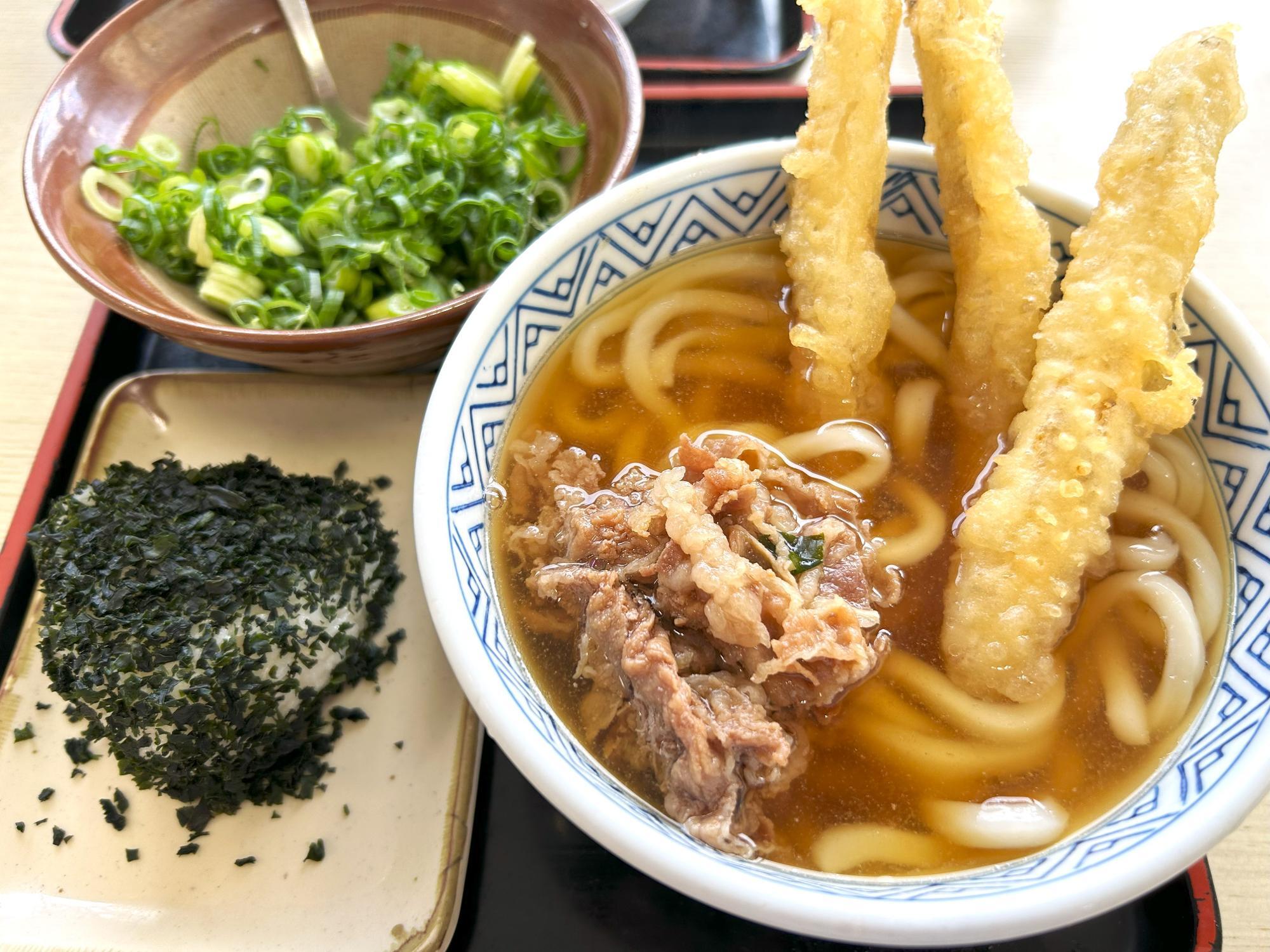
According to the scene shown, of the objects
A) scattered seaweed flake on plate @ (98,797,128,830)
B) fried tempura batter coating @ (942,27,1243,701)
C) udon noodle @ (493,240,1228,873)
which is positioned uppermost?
fried tempura batter coating @ (942,27,1243,701)

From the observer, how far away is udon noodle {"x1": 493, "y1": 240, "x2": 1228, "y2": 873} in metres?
1.24

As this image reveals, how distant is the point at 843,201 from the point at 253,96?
1704mm

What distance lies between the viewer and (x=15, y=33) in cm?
264

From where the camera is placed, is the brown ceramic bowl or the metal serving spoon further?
the metal serving spoon

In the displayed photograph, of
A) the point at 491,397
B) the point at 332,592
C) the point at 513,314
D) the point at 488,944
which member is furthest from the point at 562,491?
the point at 488,944

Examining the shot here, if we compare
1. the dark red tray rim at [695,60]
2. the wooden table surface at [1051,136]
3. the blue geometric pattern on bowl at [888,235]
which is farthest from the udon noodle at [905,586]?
the dark red tray rim at [695,60]

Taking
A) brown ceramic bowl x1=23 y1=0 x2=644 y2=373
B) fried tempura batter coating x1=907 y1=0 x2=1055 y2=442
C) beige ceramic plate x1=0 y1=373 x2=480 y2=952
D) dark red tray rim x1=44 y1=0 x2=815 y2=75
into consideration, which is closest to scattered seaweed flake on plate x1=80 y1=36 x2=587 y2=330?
brown ceramic bowl x1=23 y1=0 x2=644 y2=373

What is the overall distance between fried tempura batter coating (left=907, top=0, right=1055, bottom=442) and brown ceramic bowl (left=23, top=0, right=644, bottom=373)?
2.22ft

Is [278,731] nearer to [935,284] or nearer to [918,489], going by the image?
[918,489]

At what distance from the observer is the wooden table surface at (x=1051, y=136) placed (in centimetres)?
204

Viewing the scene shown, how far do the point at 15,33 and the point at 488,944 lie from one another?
3007 millimetres

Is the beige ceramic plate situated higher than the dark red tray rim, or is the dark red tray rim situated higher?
the dark red tray rim

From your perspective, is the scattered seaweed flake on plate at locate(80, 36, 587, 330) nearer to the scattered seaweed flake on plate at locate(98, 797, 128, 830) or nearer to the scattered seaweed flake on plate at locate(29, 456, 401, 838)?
the scattered seaweed flake on plate at locate(29, 456, 401, 838)

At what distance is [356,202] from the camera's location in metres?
2.06
